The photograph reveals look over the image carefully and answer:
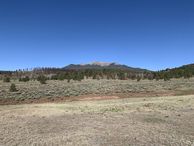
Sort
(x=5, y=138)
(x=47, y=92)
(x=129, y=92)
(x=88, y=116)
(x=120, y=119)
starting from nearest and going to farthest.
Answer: (x=5, y=138), (x=120, y=119), (x=88, y=116), (x=47, y=92), (x=129, y=92)

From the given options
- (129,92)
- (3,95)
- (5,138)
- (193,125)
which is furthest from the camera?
(129,92)

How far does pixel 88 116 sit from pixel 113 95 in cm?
1896

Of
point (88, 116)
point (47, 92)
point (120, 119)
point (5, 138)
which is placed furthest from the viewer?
point (47, 92)

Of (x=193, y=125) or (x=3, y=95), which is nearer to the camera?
(x=193, y=125)

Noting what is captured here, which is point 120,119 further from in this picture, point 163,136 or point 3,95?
point 3,95

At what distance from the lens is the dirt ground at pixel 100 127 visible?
13.8m

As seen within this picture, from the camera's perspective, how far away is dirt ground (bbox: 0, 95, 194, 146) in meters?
13.8

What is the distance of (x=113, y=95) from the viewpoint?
3928 centimetres

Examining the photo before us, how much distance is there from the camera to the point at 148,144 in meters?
13.3

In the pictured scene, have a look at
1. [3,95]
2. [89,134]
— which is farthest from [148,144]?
[3,95]

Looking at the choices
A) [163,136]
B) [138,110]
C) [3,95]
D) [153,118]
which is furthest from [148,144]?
[3,95]

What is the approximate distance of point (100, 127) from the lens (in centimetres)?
1664

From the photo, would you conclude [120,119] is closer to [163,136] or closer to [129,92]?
[163,136]

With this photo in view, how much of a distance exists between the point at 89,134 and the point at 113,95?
24439 millimetres
